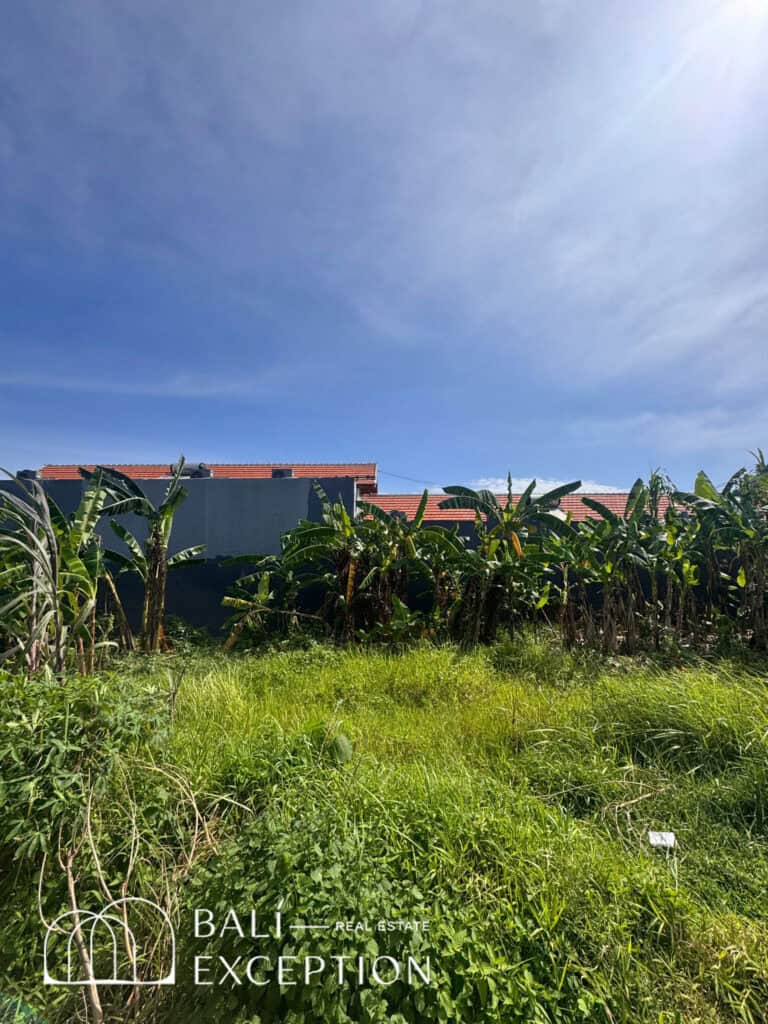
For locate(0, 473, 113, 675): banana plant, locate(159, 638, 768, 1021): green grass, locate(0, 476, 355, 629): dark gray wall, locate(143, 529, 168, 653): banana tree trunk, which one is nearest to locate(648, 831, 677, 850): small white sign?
locate(159, 638, 768, 1021): green grass

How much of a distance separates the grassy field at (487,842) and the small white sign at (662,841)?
0.05 m

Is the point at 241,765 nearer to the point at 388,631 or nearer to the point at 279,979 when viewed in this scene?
the point at 279,979

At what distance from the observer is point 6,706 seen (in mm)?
1704

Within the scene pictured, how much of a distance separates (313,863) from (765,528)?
4.85 meters

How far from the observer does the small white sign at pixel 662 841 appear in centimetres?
174

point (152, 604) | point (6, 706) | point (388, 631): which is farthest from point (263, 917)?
point (152, 604)

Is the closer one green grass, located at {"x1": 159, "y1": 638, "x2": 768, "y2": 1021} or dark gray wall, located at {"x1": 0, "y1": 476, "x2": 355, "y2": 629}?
green grass, located at {"x1": 159, "y1": 638, "x2": 768, "y2": 1021}

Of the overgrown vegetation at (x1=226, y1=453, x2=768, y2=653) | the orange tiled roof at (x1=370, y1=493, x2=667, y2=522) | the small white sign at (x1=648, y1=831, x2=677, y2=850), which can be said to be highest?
the orange tiled roof at (x1=370, y1=493, x2=667, y2=522)

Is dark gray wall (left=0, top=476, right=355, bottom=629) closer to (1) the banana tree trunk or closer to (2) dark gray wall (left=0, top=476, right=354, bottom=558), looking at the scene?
(2) dark gray wall (left=0, top=476, right=354, bottom=558)

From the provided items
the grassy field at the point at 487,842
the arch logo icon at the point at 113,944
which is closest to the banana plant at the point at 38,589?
the grassy field at the point at 487,842

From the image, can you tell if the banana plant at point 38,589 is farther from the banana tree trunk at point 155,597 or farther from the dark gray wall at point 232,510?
the dark gray wall at point 232,510

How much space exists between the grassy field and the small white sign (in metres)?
0.05

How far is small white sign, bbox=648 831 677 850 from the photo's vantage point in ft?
5.70

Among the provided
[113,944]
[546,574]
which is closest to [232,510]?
[546,574]
